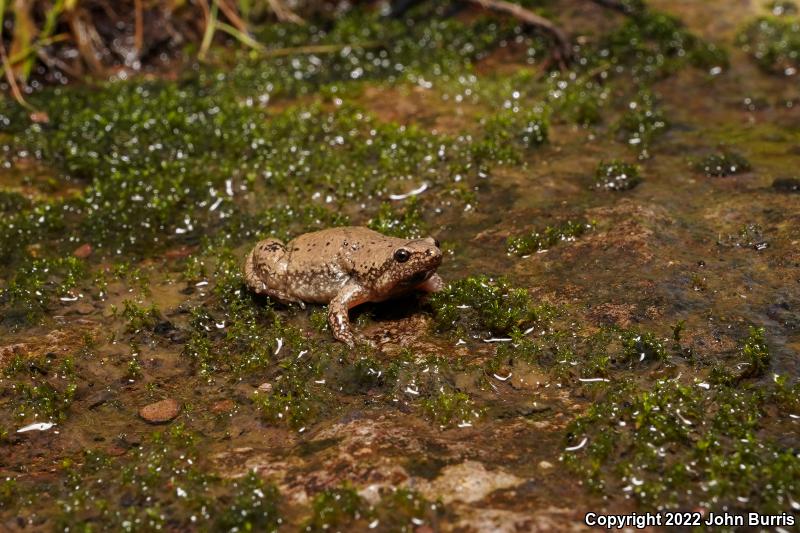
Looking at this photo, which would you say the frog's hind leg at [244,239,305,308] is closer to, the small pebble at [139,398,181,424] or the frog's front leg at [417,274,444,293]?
the frog's front leg at [417,274,444,293]

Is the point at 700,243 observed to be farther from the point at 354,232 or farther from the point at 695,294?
the point at 354,232

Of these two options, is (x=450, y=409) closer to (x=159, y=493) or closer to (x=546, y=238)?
(x=159, y=493)

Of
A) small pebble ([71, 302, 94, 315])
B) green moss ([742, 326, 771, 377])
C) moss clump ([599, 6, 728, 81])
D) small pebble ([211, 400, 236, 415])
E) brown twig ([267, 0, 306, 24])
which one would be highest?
moss clump ([599, 6, 728, 81])

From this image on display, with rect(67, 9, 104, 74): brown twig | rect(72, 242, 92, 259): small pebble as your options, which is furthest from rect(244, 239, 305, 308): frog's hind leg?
rect(67, 9, 104, 74): brown twig

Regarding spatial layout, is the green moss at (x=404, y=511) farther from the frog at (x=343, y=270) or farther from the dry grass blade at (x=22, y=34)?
the dry grass blade at (x=22, y=34)

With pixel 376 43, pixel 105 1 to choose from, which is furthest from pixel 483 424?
pixel 105 1

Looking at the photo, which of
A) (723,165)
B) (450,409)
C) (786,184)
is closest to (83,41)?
(450,409)
